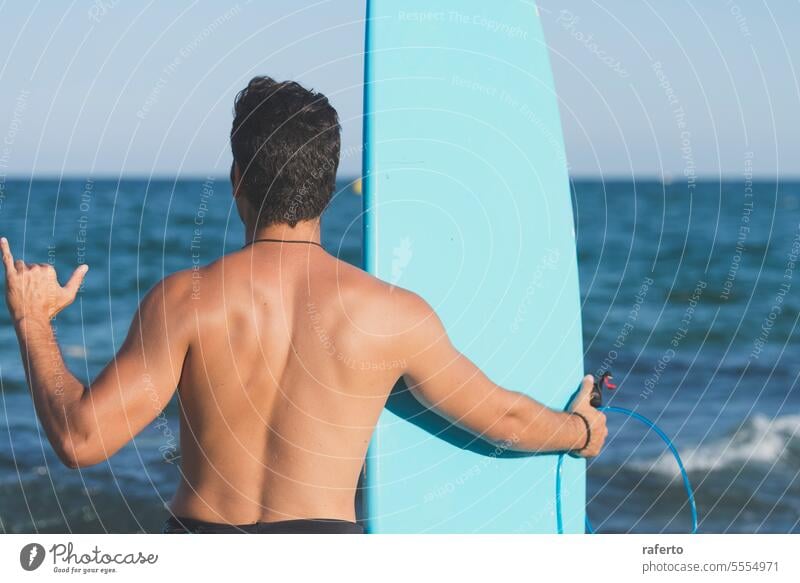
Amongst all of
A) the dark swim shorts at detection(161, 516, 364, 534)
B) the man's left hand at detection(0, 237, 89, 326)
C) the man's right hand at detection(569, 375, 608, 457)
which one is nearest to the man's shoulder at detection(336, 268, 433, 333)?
the dark swim shorts at detection(161, 516, 364, 534)

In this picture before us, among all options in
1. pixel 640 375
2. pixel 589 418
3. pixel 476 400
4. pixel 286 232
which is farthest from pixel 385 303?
pixel 640 375

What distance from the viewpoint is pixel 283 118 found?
7.63 feet

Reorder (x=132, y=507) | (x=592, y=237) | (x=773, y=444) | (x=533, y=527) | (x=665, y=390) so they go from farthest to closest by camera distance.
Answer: (x=592, y=237) < (x=665, y=390) < (x=773, y=444) < (x=132, y=507) < (x=533, y=527)

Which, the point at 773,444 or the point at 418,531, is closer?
the point at 418,531

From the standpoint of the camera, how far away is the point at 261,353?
229cm

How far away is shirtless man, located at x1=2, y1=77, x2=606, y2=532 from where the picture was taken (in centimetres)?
224

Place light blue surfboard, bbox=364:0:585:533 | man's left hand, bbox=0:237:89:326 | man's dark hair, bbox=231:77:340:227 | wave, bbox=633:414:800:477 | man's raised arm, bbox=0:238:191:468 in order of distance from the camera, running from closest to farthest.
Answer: man's raised arm, bbox=0:238:191:468
man's dark hair, bbox=231:77:340:227
man's left hand, bbox=0:237:89:326
light blue surfboard, bbox=364:0:585:533
wave, bbox=633:414:800:477

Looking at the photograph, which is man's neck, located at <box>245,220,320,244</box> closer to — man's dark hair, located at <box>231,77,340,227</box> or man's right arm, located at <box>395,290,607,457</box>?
man's dark hair, located at <box>231,77,340,227</box>

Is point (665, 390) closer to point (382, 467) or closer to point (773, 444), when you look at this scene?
point (773, 444)

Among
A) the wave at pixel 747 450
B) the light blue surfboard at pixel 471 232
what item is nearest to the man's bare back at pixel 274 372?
the light blue surfboard at pixel 471 232

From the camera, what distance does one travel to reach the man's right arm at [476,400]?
7.85 ft

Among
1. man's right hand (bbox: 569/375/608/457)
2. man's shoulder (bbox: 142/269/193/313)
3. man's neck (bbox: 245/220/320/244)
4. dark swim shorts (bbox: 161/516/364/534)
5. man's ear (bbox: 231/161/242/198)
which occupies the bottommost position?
dark swim shorts (bbox: 161/516/364/534)

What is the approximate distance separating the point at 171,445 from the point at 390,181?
13.2 feet
